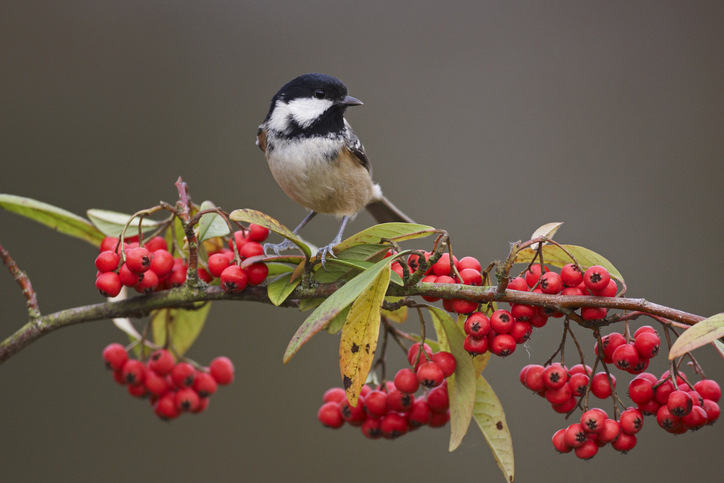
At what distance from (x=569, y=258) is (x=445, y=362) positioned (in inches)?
12.3

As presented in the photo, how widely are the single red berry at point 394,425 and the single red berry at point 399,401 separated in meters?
0.03

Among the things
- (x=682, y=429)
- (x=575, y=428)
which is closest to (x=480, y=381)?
(x=575, y=428)

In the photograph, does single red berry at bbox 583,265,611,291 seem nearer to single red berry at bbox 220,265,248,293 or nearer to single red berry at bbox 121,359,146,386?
single red berry at bbox 220,265,248,293

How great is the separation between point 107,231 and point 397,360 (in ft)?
8.15

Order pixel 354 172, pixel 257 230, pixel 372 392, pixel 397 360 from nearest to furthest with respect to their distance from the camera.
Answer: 1. pixel 257 230
2. pixel 372 392
3. pixel 354 172
4. pixel 397 360

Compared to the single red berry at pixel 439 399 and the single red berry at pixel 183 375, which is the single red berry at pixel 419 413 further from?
the single red berry at pixel 183 375

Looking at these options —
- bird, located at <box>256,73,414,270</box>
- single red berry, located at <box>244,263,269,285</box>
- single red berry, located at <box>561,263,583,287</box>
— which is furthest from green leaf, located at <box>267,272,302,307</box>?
bird, located at <box>256,73,414,270</box>

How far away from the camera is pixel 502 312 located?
1.01 meters

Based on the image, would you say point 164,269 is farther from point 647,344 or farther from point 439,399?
point 647,344

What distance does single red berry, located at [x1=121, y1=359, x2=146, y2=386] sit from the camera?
5.07 feet

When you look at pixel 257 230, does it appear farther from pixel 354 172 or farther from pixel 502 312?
pixel 354 172

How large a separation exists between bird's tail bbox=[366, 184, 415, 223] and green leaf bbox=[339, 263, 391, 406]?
52.5 inches

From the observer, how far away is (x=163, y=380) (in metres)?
1.56

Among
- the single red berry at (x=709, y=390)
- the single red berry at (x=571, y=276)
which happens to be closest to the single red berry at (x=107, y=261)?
the single red berry at (x=571, y=276)
